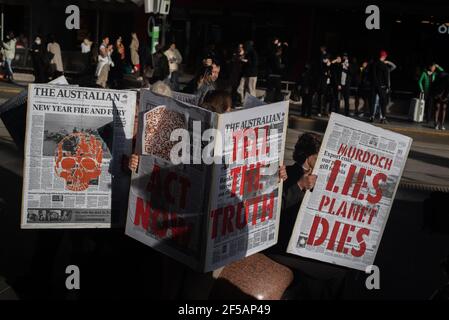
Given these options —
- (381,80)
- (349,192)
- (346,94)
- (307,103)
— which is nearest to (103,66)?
(307,103)

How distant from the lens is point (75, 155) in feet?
15.3

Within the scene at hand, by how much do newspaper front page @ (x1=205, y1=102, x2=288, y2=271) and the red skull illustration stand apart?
108 centimetres

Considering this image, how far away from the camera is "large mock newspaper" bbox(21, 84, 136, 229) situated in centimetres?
459

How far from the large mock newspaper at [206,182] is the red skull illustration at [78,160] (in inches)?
15.5

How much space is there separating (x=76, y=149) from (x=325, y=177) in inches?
61.5

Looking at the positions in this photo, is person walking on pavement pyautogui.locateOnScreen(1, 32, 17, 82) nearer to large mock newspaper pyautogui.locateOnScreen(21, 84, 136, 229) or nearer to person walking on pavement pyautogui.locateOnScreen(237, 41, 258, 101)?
person walking on pavement pyautogui.locateOnScreen(237, 41, 258, 101)

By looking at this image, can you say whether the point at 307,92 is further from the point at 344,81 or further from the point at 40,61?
the point at 40,61

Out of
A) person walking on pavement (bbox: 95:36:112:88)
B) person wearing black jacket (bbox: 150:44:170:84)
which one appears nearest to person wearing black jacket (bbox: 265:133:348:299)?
person wearing black jacket (bbox: 150:44:170:84)

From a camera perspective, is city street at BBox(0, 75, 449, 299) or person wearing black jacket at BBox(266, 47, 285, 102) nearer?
city street at BBox(0, 75, 449, 299)

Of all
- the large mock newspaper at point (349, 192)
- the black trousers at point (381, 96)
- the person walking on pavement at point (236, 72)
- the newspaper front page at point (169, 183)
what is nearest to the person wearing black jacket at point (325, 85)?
the black trousers at point (381, 96)

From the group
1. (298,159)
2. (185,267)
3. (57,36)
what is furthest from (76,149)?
(57,36)

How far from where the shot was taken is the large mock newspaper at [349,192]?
14.9ft

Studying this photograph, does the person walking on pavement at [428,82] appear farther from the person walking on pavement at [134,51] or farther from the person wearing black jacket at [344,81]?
the person walking on pavement at [134,51]

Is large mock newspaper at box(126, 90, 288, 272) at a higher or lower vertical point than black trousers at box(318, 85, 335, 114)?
higher
